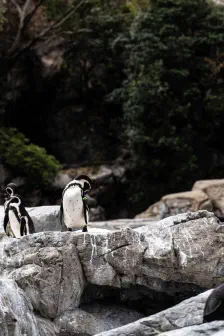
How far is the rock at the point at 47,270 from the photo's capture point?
900 cm

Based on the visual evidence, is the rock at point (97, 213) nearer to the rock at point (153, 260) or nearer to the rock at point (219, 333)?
the rock at point (153, 260)

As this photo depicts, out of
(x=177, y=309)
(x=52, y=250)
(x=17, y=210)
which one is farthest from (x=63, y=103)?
(x=177, y=309)

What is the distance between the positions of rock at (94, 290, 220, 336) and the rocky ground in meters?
1.52

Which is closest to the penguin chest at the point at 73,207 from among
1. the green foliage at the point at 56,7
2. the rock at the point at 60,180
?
the rock at the point at 60,180

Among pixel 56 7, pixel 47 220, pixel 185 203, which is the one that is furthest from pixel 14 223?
pixel 56 7

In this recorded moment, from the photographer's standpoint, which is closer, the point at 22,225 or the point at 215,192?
the point at 22,225

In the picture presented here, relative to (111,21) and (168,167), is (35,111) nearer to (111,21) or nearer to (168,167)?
(111,21)

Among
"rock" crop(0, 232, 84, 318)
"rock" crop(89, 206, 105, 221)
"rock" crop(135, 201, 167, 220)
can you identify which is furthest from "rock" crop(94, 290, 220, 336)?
"rock" crop(89, 206, 105, 221)

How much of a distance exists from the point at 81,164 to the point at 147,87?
157 inches

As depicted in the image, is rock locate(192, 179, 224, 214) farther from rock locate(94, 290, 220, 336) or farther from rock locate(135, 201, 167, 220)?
rock locate(94, 290, 220, 336)

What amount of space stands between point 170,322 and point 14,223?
532cm

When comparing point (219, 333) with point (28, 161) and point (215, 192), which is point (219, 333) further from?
point (28, 161)

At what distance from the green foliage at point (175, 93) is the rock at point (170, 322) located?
16243 millimetres

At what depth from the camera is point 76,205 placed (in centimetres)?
1144
